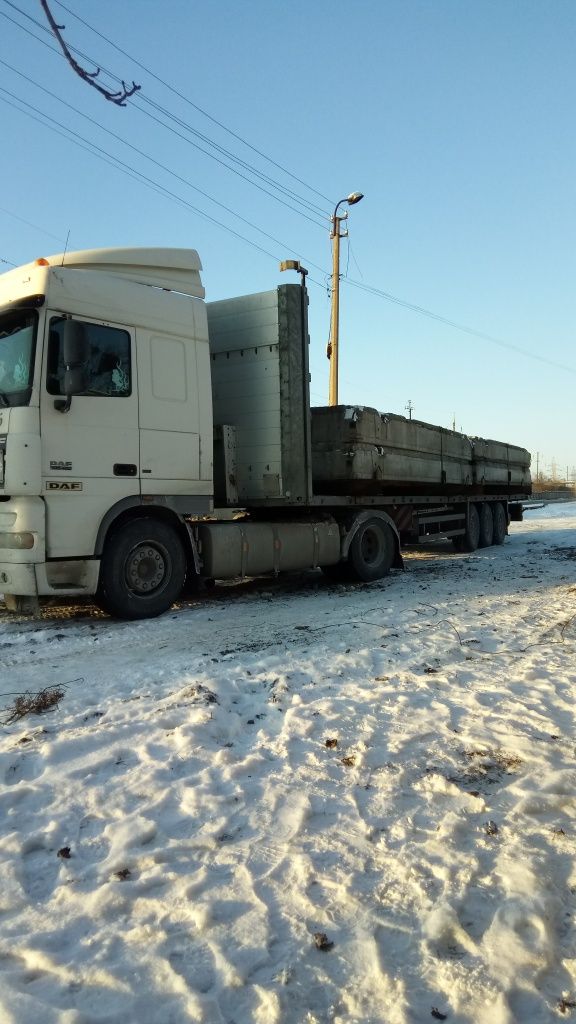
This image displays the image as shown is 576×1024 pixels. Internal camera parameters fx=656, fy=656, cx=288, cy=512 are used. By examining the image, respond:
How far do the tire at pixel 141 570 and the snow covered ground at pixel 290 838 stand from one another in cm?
151

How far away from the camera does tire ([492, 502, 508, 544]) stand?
1688 cm

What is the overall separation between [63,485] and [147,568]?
4.46ft

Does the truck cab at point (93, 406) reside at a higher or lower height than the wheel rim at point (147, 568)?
higher

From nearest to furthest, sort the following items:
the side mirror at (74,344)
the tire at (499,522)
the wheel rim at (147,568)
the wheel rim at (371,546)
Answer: the side mirror at (74,344), the wheel rim at (147,568), the wheel rim at (371,546), the tire at (499,522)

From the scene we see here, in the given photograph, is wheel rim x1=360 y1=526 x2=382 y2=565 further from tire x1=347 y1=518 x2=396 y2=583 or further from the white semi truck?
the white semi truck

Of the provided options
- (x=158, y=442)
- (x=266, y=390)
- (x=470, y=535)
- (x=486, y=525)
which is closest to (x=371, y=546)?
(x=266, y=390)

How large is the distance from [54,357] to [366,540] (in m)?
5.72

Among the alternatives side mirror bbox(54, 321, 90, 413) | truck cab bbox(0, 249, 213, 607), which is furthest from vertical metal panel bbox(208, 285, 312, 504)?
side mirror bbox(54, 321, 90, 413)

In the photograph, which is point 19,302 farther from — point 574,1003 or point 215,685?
point 574,1003

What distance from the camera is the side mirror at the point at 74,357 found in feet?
20.2

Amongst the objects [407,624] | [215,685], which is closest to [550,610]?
[407,624]

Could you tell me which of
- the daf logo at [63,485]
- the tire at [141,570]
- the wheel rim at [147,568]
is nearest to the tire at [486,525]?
the tire at [141,570]

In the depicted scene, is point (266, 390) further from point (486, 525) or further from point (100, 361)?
point (486, 525)

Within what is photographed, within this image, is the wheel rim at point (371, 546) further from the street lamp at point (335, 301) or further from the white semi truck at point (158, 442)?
the street lamp at point (335, 301)
